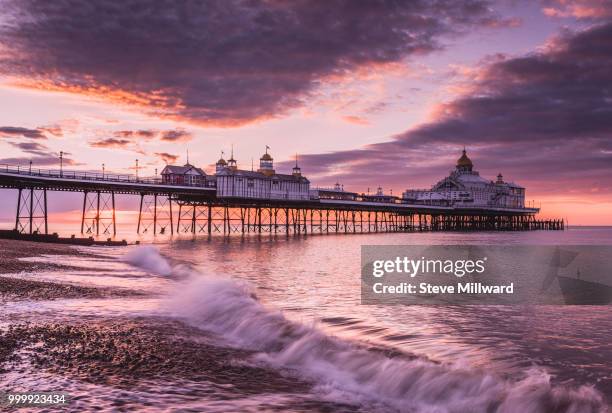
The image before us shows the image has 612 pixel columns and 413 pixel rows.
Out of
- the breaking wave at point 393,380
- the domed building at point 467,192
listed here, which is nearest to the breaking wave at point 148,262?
the breaking wave at point 393,380

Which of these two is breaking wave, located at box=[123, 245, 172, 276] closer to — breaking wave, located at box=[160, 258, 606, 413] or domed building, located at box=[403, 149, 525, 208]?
breaking wave, located at box=[160, 258, 606, 413]

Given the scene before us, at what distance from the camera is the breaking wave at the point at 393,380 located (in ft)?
22.9

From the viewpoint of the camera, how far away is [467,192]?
142250 mm

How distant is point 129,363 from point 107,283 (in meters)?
11.1

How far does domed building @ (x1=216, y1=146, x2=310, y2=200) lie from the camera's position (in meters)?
81.9

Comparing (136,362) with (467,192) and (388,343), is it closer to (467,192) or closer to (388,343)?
(388,343)

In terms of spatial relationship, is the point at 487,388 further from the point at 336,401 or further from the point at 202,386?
the point at 202,386

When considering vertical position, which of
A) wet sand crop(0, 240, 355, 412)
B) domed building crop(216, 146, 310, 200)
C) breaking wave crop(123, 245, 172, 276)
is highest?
domed building crop(216, 146, 310, 200)

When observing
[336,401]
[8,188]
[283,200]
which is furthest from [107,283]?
[283,200]

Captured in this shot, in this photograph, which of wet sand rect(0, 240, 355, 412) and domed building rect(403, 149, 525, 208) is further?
domed building rect(403, 149, 525, 208)

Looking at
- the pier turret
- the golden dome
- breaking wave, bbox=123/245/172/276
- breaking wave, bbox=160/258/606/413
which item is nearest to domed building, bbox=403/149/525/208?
the golden dome

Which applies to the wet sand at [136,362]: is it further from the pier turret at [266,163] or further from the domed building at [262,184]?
the pier turret at [266,163]

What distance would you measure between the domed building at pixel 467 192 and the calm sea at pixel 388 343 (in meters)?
126

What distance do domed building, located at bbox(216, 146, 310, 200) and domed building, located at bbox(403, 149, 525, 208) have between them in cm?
5143
